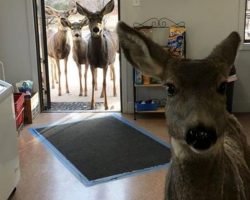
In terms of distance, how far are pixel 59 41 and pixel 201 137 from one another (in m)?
4.34

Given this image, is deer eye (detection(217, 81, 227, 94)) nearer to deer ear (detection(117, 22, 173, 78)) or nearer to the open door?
deer ear (detection(117, 22, 173, 78))

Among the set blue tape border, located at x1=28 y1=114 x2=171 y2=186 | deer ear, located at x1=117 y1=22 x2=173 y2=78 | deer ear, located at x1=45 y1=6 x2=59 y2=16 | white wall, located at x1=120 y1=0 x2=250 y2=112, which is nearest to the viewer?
deer ear, located at x1=117 y1=22 x2=173 y2=78

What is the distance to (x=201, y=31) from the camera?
460cm

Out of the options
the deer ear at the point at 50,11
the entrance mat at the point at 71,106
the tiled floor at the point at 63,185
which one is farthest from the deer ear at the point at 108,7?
the tiled floor at the point at 63,185

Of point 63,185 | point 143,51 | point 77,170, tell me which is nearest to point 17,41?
point 77,170

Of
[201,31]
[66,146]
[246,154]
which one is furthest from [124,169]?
[201,31]

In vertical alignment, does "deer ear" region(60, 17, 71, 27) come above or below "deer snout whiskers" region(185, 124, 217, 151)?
above

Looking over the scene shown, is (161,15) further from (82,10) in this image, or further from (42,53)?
(42,53)

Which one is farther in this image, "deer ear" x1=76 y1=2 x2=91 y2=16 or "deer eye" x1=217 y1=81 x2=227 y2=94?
"deer ear" x1=76 y1=2 x2=91 y2=16

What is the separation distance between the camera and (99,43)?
491cm

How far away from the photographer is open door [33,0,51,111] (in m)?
4.77

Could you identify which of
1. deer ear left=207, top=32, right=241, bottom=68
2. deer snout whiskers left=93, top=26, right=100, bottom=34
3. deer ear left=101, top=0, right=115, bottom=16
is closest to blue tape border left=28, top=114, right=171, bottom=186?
deer snout whiskers left=93, top=26, right=100, bottom=34

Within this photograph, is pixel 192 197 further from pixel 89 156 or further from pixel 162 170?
pixel 89 156

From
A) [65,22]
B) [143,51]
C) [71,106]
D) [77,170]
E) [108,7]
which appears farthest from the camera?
[65,22]
